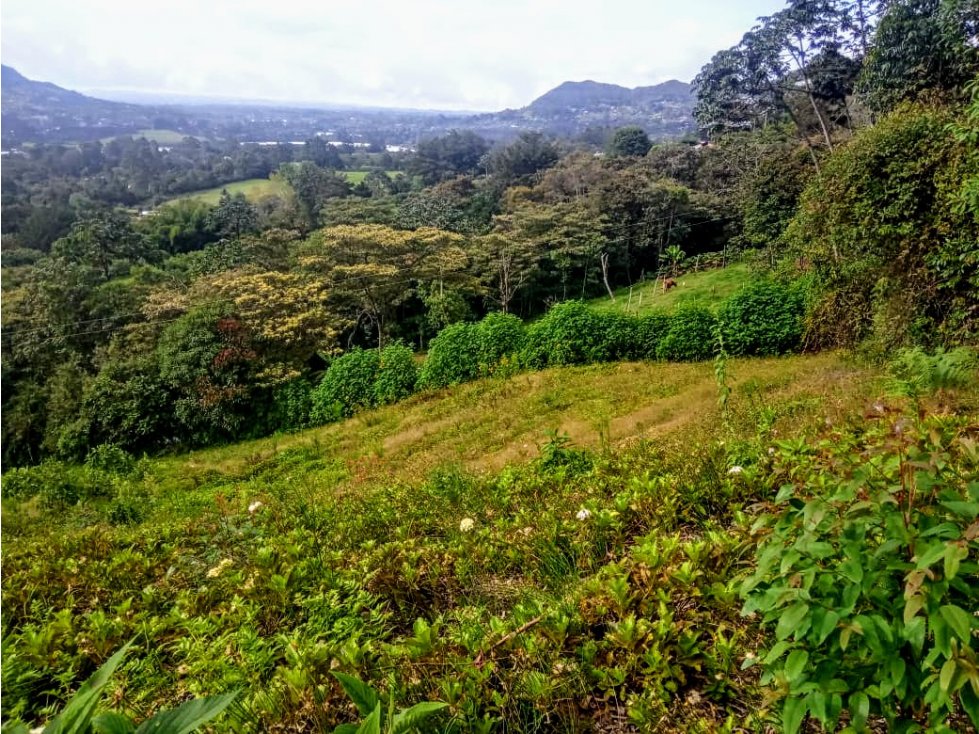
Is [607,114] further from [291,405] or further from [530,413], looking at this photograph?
[530,413]

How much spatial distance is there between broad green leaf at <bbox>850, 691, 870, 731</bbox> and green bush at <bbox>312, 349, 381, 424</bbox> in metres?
15.0

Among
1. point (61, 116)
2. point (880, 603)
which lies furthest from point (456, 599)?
point (61, 116)

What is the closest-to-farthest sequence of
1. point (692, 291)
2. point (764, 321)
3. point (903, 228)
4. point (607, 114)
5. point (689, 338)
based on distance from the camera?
point (903, 228)
point (764, 321)
point (689, 338)
point (692, 291)
point (607, 114)

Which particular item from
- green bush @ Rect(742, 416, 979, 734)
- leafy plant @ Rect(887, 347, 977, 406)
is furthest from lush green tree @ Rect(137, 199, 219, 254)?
green bush @ Rect(742, 416, 979, 734)

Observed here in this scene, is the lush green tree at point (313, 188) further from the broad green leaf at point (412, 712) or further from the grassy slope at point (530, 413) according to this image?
the broad green leaf at point (412, 712)

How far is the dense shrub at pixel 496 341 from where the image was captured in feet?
49.9

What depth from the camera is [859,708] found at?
1.13 metres

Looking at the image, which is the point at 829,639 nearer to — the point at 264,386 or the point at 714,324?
the point at 714,324

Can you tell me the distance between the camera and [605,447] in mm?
4820

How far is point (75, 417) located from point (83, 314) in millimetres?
5163

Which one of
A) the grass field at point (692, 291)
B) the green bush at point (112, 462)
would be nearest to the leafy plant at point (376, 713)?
the green bush at point (112, 462)

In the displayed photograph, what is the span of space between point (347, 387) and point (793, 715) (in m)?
15.7

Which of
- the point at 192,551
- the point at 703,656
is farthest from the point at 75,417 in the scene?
the point at 703,656

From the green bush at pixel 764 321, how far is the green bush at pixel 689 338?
406 millimetres
